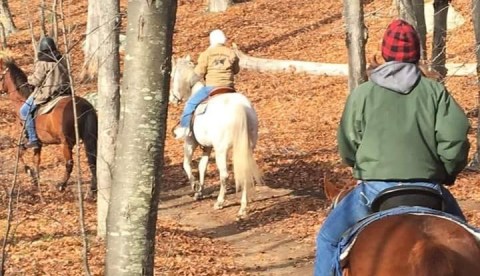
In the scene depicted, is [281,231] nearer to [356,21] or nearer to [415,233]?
[356,21]

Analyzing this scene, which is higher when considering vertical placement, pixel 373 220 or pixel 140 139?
pixel 140 139

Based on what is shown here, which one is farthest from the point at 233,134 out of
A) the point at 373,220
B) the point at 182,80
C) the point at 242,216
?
the point at 373,220

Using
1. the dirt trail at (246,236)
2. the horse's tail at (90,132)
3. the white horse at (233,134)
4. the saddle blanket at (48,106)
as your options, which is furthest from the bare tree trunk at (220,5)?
the white horse at (233,134)

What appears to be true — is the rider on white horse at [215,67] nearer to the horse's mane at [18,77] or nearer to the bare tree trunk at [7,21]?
the horse's mane at [18,77]

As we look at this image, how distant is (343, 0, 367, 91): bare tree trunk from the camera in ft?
41.2

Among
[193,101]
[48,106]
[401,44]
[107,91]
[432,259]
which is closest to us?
[432,259]

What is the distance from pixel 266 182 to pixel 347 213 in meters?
9.70

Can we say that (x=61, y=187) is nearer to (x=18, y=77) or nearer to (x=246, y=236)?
(x=18, y=77)

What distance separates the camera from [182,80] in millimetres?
14484

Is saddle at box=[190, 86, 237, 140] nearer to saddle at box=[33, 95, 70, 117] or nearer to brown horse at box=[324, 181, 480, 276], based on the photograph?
saddle at box=[33, 95, 70, 117]

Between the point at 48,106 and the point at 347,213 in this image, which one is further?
the point at 48,106

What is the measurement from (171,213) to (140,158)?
27.2ft

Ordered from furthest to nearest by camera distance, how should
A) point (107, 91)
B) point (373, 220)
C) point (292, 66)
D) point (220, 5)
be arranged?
point (220, 5) → point (292, 66) → point (107, 91) → point (373, 220)

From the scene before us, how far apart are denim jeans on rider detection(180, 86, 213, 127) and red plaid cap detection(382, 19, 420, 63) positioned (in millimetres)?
7956
